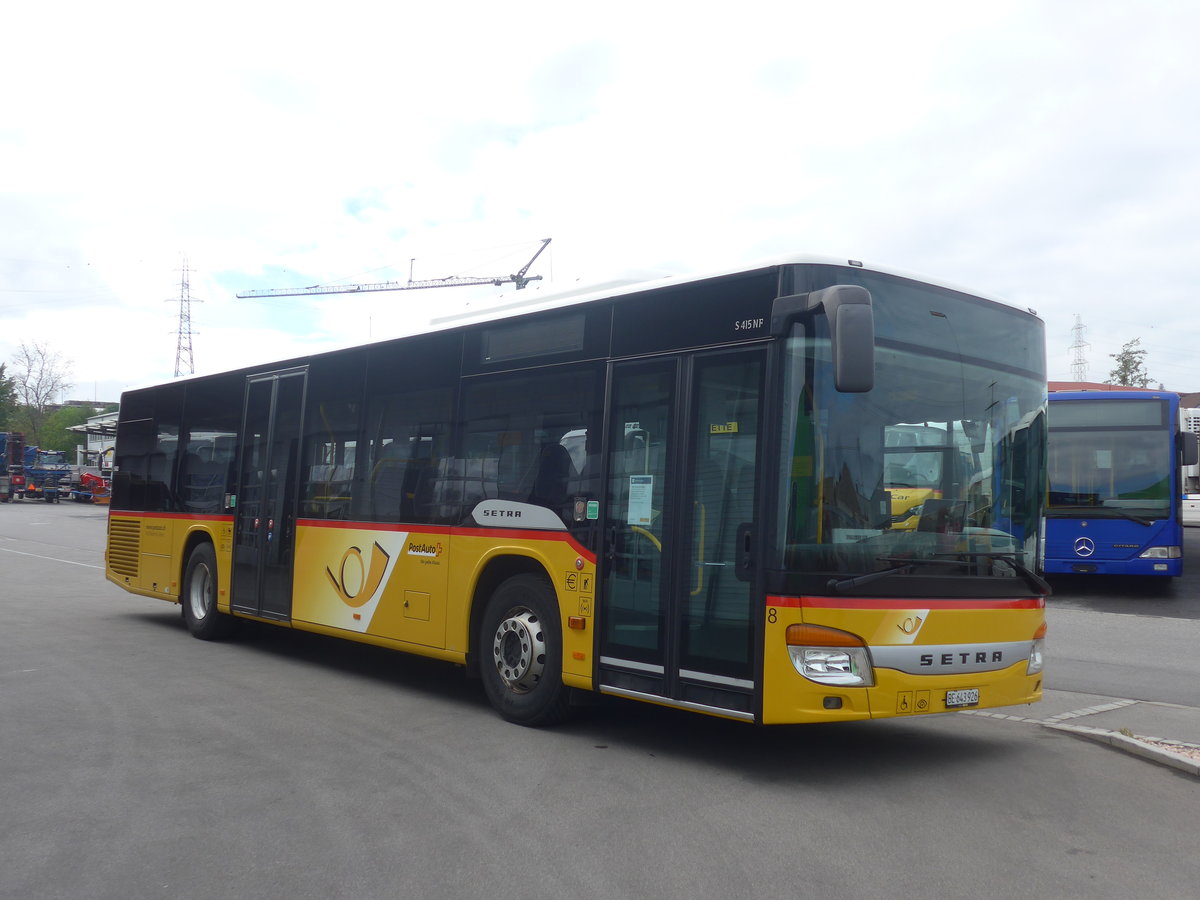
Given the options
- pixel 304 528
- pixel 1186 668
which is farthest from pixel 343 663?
pixel 1186 668

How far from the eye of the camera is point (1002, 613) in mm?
6480

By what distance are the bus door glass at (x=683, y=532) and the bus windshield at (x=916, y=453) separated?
329mm

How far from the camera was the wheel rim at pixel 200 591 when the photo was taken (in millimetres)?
12203

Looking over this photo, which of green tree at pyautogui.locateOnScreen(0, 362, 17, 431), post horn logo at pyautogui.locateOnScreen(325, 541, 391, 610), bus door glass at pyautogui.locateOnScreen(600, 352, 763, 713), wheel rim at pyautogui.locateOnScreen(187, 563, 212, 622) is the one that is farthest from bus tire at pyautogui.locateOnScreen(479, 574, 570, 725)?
green tree at pyautogui.locateOnScreen(0, 362, 17, 431)

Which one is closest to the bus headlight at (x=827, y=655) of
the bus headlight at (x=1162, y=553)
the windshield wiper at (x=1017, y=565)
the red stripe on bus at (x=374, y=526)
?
the windshield wiper at (x=1017, y=565)

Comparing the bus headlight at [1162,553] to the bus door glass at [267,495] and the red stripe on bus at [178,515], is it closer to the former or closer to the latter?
the bus door glass at [267,495]

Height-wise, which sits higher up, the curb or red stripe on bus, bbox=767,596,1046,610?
red stripe on bus, bbox=767,596,1046,610

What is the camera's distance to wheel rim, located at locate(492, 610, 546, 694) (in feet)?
24.5

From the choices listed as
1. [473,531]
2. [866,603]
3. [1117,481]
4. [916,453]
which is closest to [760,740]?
[866,603]

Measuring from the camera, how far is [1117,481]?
16.9 m

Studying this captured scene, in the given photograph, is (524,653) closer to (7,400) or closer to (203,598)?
(203,598)

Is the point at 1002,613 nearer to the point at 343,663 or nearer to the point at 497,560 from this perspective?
the point at 497,560

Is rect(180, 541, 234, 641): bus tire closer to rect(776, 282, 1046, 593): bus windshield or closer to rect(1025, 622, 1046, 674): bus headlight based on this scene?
rect(776, 282, 1046, 593): bus windshield

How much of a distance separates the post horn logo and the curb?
211 inches
